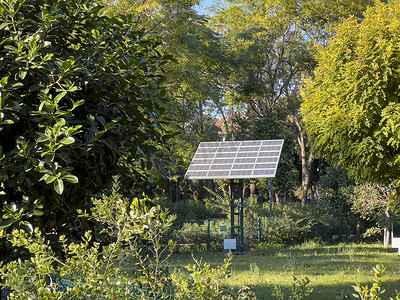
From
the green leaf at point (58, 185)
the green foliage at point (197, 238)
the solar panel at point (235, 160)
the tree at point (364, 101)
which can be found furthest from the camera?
the green foliage at point (197, 238)

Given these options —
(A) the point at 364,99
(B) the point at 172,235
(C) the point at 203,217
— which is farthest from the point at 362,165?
(C) the point at 203,217

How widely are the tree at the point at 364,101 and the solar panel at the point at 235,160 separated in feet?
11.9

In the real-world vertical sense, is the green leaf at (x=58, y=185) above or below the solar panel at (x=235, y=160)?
above

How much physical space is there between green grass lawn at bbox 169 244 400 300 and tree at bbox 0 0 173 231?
15.6ft

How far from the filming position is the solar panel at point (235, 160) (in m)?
15.9

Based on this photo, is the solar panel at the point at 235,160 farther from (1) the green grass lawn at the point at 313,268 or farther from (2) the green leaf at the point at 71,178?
(2) the green leaf at the point at 71,178

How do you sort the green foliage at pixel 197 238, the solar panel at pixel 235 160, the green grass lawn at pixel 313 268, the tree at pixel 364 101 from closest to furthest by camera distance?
the green grass lawn at pixel 313 268, the tree at pixel 364 101, the solar panel at pixel 235 160, the green foliage at pixel 197 238

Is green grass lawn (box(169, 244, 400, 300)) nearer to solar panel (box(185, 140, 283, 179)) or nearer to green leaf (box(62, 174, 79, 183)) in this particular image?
solar panel (box(185, 140, 283, 179))

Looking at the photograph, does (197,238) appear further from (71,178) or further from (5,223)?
(71,178)

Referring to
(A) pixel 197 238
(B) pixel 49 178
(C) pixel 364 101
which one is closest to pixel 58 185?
(B) pixel 49 178

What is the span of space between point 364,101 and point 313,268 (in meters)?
4.49

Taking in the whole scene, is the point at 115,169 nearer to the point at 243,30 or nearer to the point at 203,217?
the point at 203,217

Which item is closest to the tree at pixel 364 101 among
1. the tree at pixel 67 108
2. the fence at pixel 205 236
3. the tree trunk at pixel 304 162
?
the fence at pixel 205 236

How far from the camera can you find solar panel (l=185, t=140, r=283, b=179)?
15938 millimetres
